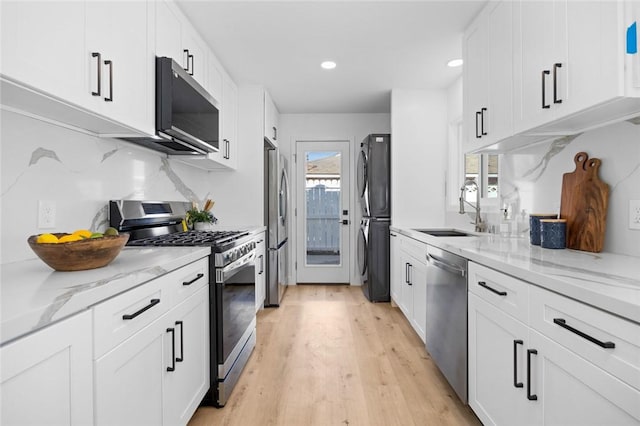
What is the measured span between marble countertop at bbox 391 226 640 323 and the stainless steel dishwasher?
152 millimetres

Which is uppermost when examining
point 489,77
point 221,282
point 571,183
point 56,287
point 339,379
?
point 489,77

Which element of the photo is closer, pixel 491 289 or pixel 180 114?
pixel 491 289

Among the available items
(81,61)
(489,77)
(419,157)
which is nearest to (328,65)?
(419,157)

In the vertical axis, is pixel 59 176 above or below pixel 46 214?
above

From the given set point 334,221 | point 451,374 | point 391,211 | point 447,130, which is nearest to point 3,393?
point 451,374

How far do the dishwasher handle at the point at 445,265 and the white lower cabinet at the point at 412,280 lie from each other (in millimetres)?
242

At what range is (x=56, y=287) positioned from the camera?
1.00 meters

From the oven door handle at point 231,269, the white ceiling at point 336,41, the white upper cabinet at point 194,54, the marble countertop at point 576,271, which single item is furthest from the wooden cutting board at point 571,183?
the white upper cabinet at point 194,54

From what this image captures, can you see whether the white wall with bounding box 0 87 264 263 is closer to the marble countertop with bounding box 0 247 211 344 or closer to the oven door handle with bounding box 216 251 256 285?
the marble countertop with bounding box 0 247 211 344

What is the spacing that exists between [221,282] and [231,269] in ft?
0.48

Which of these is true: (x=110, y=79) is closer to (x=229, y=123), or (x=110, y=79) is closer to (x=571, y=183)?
(x=229, y=123)

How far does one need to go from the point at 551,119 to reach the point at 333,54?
198cm

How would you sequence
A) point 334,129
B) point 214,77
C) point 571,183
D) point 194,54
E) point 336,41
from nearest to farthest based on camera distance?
point 571,183 → point 194,54 → point 336,41 → point 214,77 → point 334,129

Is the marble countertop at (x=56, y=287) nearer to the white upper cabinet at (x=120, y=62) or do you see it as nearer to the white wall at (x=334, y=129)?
the white upper cabinet at (x=120, y=62)
